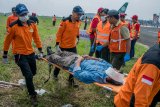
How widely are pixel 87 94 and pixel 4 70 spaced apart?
9.32ft

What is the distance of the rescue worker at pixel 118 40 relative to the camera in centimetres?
689

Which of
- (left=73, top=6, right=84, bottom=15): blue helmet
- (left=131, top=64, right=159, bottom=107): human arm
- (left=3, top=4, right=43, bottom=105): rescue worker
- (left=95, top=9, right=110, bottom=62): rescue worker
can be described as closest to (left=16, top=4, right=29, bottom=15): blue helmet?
(left=3, top=4, right=43, bottom=105): rescue worker

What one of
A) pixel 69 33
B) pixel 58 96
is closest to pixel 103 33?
pixel 69 33

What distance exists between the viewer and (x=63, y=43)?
7.66 metres

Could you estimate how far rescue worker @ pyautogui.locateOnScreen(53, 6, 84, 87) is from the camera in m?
7.37

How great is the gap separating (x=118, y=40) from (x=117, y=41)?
42mm

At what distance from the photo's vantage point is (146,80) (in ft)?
8.96

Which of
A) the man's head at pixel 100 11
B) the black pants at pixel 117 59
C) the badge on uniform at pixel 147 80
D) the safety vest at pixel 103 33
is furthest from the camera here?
the man's head at pixel 100 11

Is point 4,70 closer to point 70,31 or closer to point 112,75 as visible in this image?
point 70,31

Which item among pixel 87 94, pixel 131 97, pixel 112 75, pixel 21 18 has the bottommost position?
pixel 87 94

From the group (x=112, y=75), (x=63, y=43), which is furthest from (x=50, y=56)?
(x=112, y=75)

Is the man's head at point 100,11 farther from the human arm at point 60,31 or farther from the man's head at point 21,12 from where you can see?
the man's head at point 21,12

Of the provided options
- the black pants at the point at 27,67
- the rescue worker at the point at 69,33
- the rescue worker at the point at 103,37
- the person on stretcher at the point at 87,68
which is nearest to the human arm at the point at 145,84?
the person on stretcher at the point at 87,68

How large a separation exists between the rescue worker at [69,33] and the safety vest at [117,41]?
86 cm
